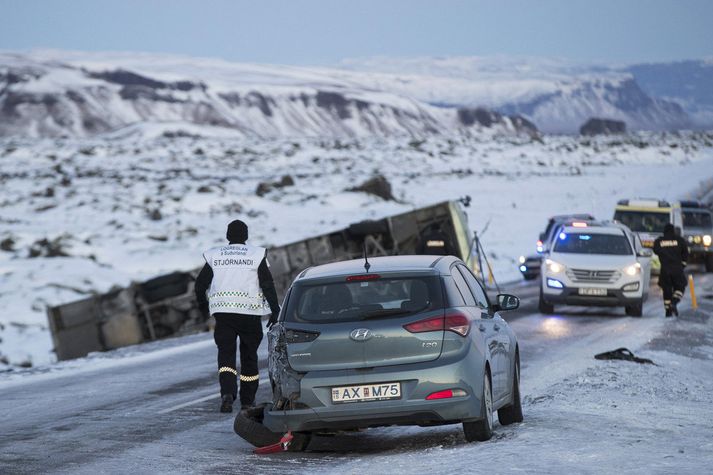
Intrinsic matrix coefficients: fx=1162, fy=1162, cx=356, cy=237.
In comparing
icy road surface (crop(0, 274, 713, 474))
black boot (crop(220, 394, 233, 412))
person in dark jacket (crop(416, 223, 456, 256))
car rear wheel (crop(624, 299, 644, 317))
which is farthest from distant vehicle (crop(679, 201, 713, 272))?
black boot (crop(220, 394, 233, 412))

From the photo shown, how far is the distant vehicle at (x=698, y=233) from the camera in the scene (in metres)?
34.6

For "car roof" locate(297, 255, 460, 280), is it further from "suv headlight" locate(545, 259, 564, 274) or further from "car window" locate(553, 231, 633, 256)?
"car window" locate(553, 231, 633, 256)

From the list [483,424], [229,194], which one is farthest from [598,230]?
[229,194]

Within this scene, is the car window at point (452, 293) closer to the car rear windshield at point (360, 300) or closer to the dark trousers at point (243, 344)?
the car rear windshield at point (360, 300)

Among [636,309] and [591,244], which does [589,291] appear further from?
[591,244]

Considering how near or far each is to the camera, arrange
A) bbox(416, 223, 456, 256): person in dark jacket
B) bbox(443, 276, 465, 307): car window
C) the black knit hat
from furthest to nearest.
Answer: bbox(416, 223, 456, 256): person in dark jacket
the black knit hat
bbox(443, 276, 465, 307): car window

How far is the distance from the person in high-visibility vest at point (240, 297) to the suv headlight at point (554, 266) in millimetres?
13169

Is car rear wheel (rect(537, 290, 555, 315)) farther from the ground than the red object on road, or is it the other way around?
the red object on road

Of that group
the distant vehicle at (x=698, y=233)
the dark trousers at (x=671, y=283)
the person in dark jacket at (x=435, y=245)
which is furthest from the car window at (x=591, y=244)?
the distant vehicle at (x=698, y=233)

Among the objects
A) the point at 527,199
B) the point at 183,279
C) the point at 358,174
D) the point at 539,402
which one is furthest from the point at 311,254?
the point at 358,174

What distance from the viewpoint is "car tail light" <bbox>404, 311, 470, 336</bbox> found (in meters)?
8.27

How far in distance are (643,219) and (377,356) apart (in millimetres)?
25250

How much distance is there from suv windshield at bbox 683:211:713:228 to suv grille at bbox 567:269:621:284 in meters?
13.4

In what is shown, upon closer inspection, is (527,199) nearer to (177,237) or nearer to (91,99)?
(177,237)
